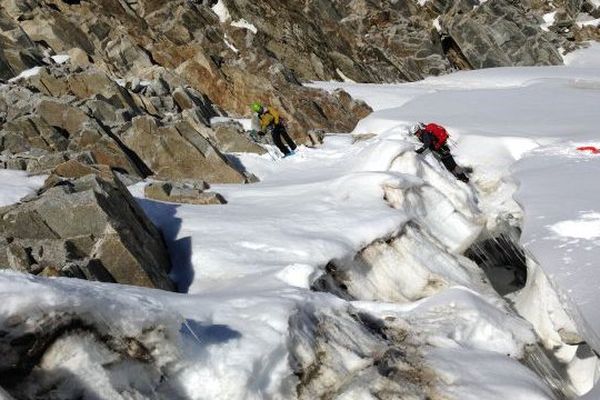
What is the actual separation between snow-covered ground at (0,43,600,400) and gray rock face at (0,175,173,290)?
0.92 m

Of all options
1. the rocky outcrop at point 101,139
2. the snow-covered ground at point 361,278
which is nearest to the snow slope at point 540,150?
the snow-covered ground at point 361,278

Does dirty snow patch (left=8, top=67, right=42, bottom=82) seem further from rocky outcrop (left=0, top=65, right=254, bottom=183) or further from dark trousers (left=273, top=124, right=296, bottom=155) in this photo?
dark trousers (left=273, top=124, right=296, bottom=155)

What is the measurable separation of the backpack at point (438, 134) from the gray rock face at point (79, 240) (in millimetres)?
8090

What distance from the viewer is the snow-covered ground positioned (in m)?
→ 5.28

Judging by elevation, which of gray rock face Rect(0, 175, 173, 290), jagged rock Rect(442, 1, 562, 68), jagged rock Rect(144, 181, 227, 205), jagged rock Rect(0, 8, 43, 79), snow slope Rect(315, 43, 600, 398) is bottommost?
jagged rock Rect(442, 1, 562, 68)

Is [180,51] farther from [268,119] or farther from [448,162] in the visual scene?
[448,162]

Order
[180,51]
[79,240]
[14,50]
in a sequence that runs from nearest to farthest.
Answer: [79,240]
[14,50]
[180,51]

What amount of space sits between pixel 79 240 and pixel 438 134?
9171mm

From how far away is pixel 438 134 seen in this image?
47.9 ft

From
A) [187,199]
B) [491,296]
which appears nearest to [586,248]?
[491,296]

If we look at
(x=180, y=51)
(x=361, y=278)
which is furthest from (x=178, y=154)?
(x=180, y=51)

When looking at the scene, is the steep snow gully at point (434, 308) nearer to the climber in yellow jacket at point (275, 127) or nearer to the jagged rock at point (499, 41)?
the climber in yellow jacket at point (275, 127)

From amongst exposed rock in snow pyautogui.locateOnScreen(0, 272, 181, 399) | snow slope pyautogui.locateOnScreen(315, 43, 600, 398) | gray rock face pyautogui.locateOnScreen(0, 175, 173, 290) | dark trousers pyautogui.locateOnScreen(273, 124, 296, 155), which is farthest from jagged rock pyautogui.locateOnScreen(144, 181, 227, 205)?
exposed rock in snow pyautogui.locateOnScreen(0, 272, 181, 399)

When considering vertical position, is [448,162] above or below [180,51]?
below
